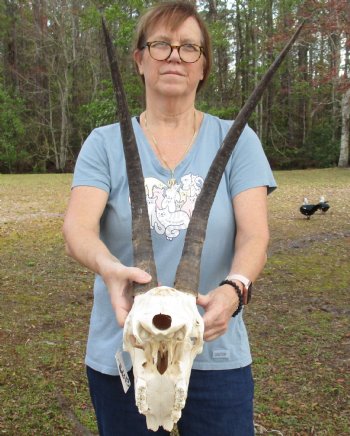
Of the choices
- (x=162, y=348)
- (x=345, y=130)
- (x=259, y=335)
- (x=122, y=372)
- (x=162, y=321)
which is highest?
(x=162, y=321)

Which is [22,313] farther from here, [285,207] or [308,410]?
[285,207]

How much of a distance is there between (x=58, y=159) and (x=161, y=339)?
3492 centimetres

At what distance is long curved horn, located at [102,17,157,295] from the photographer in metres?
1.77

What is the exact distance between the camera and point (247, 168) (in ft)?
6.91

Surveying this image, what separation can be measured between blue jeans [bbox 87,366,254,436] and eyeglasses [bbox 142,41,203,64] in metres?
1.15

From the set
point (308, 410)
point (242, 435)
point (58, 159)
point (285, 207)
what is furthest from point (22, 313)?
point (58, 159)

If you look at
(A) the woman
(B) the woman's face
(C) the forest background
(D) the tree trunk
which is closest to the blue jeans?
(A) the woman

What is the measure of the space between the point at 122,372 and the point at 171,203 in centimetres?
62

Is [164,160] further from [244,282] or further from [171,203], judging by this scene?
[244,282]

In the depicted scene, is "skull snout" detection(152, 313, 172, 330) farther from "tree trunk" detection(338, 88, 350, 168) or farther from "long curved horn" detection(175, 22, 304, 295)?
"tree trunk" detection(338, 88, 350, 168)

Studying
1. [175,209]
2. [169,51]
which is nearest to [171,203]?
[175,209]

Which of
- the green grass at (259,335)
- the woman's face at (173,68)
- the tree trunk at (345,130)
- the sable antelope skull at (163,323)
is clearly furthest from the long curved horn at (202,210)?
the tree trunk at (345,130)

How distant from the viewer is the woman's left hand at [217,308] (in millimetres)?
1719

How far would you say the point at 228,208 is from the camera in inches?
82.4
